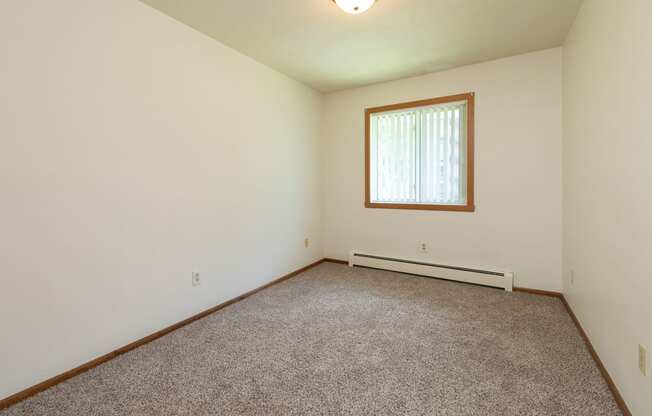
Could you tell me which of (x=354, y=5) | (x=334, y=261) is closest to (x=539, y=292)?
(x=334, y=261)

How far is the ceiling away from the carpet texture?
8.17 feet

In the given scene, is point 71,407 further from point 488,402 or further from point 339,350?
point 488,402

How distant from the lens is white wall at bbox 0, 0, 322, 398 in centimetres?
172

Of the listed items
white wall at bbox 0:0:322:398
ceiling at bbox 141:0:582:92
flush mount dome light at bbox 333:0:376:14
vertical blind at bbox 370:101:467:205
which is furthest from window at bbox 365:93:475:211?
flush mount dome light at bbox 333:0:376:14

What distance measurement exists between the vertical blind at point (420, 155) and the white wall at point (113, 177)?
169 centimetres

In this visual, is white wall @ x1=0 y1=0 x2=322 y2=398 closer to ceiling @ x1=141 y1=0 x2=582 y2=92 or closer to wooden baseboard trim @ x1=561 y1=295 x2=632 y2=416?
ceiling @ x1=141 y1=0 x2=582 y2=92

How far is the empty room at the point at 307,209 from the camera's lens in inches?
65.9

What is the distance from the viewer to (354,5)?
7.20 ft

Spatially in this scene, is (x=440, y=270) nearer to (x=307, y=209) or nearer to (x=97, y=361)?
(x=307, y=209)

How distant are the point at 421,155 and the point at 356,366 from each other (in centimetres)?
271

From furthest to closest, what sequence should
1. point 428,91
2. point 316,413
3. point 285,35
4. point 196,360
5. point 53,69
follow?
point 428,91
point 285,35
point 196,360
point 53,69
point 316,413

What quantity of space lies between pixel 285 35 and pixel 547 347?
3.23 metres

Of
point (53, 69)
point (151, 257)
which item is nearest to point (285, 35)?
point (53, 69)

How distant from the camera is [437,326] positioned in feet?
8.31
